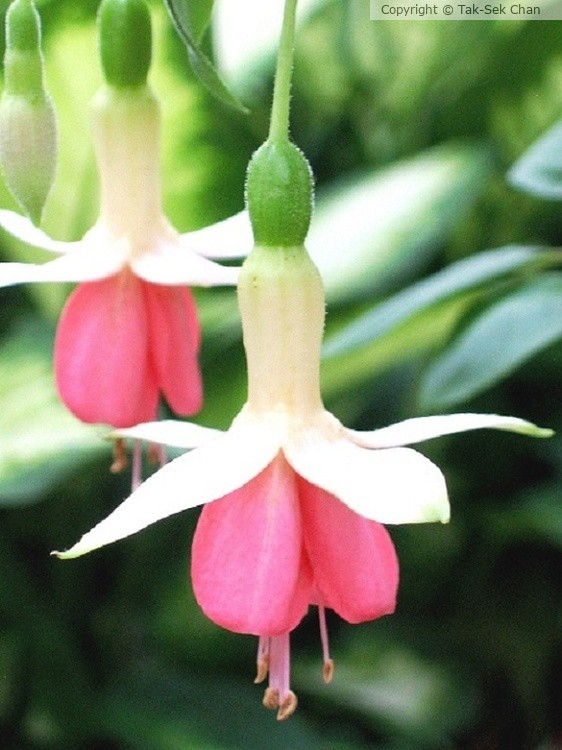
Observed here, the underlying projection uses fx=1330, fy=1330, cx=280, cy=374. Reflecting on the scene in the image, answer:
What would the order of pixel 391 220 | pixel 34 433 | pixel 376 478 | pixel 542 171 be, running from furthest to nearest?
pixel 391 220, pixel 34 433, pixel 542 171, pixel 376 478

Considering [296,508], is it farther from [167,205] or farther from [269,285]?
[167,205]

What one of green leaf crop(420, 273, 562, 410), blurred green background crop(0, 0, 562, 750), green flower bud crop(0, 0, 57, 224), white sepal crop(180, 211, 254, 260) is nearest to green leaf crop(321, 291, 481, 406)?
blurred green background crop(0, 0, 562, 750)

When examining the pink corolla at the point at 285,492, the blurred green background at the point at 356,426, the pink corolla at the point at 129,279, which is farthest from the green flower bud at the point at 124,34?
the blurred green background at the point at 356,426

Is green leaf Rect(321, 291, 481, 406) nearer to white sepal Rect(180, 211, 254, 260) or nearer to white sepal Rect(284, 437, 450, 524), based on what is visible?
white sepal Rect(180, 211, 254, 260)

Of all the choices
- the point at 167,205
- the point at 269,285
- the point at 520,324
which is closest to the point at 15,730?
the point at 167,205

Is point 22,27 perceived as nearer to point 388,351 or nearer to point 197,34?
point 197,34

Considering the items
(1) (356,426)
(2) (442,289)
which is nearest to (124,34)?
(2) (442,289)
